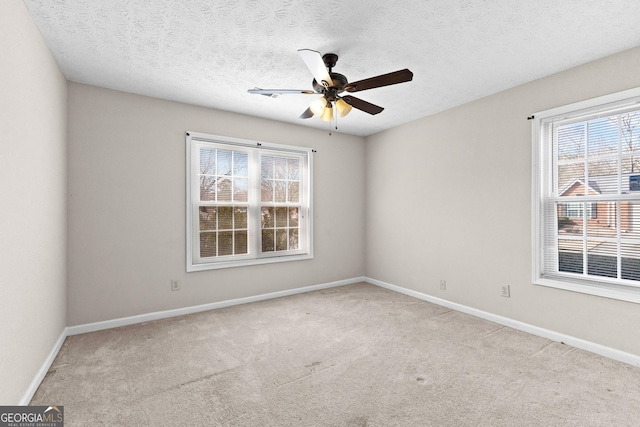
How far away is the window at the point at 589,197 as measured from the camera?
252cm

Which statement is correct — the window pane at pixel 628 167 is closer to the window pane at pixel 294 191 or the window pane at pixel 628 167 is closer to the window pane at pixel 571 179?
the window pane at pixel 571 179

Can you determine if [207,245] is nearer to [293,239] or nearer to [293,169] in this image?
[293,239]

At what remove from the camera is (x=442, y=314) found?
358 centimetres

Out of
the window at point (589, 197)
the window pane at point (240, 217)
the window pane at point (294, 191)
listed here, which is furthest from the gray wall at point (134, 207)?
the window at point (589, 197)

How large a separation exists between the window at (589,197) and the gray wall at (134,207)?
3228mm

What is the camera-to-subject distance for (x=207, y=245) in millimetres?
3838

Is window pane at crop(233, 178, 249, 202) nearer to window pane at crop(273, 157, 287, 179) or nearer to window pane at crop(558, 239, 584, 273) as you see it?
window pane at crop(273, 157, 287, 179)

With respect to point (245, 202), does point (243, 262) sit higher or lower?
lower

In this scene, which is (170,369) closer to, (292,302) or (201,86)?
(292,302)

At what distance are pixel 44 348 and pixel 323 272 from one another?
3.31 metres

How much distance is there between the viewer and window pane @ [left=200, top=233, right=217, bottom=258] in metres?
3.79

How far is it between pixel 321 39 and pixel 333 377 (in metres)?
2.57

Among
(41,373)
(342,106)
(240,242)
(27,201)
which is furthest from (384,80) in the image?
(41,373)

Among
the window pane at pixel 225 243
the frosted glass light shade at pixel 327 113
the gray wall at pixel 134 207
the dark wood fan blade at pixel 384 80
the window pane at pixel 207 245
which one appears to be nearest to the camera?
the dark wood fan blade at pixel 384 80
